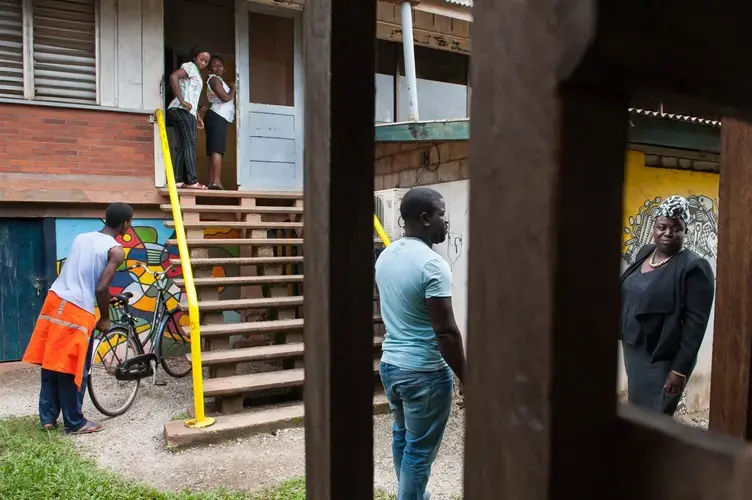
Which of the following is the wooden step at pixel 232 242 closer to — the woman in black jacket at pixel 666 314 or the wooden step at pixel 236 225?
the wooden step at pixel 236 225

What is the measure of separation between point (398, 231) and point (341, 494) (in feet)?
20.4

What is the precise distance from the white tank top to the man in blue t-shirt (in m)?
2.65

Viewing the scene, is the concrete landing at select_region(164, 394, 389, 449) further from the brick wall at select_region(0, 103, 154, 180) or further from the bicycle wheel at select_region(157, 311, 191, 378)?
the brick wall at select_region(0, 103, 154, 180)

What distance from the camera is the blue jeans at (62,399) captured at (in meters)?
4.33

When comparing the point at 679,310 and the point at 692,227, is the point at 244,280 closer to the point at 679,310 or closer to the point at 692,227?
the point at 679,310

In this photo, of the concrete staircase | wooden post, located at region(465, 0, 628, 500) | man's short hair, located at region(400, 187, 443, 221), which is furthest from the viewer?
the concrete staircase

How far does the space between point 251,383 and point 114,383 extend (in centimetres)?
199

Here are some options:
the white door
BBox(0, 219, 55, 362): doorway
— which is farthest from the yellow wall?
BBox(0, 219, 55, 362): doorway

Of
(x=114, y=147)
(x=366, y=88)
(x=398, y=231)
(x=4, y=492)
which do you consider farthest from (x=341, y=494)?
A: (x=114, y=147)

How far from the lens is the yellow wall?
5.49 meters

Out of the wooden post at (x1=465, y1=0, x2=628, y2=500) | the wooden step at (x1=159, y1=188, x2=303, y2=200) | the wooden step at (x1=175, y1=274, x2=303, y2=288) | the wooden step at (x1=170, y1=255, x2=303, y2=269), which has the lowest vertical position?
the wooden step at (x1=175, y1=274, x2=303, y2=288)

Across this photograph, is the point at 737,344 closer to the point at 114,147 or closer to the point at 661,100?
the point at 661,100

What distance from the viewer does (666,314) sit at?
2863mm

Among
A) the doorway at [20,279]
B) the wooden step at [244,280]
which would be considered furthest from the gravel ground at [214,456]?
the doorway at [20,279]
